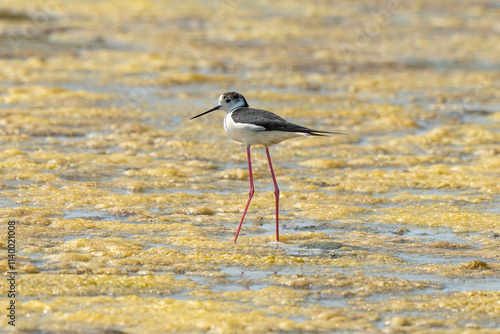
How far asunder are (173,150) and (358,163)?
2167mm

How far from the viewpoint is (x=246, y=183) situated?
8.41 meters

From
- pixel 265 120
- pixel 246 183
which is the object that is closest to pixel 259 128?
pixel 265 120

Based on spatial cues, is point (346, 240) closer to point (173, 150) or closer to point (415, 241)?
point (415, 241)

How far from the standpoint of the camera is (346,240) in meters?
6.57

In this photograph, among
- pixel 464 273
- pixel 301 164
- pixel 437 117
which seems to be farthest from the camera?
pixel 437 117

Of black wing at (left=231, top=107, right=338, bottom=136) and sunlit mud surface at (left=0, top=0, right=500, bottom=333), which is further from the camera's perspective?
black wing at (left=231, top=107, right=338, bottom=136)

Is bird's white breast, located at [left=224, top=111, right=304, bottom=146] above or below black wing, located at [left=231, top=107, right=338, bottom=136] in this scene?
below

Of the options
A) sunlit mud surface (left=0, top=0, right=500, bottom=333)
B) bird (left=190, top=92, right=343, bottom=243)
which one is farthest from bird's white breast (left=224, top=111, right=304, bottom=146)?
sunlit mud surface (left=0, top=0, right=500, bottom=333)

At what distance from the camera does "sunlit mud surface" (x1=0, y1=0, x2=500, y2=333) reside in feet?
16.9

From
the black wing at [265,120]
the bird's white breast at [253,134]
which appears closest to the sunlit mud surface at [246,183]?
the bird's white breast at [253,134]

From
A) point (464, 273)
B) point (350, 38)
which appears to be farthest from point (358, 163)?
point (350, 38)

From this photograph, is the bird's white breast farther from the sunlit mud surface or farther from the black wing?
the sunlit mud surface

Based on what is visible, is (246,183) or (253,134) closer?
(253,134)

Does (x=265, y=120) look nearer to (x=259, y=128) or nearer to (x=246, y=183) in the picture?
Result: (x=259, y=128)
